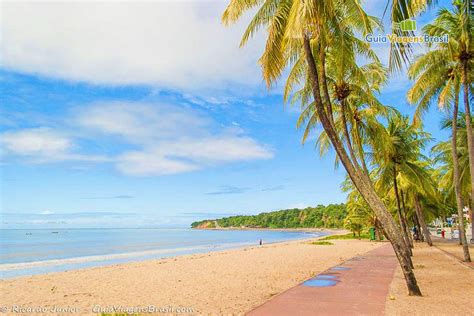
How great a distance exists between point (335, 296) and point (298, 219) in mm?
144246

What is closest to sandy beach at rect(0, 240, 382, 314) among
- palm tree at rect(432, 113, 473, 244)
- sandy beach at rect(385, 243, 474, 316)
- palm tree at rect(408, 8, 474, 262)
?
sandy beach at rect(385, 243, 474, 316)

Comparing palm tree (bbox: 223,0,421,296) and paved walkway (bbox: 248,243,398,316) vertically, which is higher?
palm tree (bbox: 223,0,421,296)

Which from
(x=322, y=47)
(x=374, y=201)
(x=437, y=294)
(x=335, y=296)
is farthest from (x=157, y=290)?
(x=322, y=47)

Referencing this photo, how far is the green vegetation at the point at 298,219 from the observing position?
11276 centimetres

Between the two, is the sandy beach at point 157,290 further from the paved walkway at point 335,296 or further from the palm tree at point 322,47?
the palm tree at point 322,47

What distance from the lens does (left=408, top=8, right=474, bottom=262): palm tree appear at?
12.1 meters

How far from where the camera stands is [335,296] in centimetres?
747

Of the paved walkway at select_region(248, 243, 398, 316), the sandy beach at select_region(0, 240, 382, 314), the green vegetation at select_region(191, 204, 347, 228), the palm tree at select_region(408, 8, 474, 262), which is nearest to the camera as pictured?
the paved walkway at select_region(248, 243, 398, 316)

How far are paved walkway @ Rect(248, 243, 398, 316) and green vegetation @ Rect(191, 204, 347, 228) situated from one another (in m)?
92.2

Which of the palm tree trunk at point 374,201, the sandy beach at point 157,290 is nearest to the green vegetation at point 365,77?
the palm tree trunk at point 374,201

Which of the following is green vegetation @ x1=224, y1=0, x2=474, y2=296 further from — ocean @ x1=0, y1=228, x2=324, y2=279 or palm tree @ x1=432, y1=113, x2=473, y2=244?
ocean @ x1=0, y1=228, x2=324, y2=279

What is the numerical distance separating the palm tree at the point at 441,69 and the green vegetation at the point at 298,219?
88365mm

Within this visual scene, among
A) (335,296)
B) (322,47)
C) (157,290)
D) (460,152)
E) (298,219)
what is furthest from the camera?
(298,219)

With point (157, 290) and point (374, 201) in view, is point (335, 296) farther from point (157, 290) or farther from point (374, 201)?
point (157, 290)
